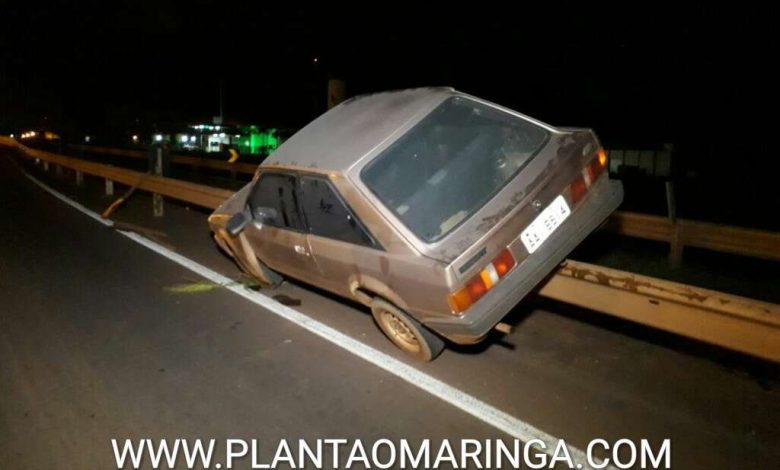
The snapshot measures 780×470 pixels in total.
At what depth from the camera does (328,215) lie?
15.6ft

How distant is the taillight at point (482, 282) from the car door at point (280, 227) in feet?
5.38

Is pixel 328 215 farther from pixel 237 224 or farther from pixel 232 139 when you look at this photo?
pixel 232 139

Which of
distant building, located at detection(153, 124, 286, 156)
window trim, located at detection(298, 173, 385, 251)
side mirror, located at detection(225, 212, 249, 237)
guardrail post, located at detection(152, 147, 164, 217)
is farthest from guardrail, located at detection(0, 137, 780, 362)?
distant building, located at detection(153, 124, 286, 156)

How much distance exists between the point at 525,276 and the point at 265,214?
2573mm

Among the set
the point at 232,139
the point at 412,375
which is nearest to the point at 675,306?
the point at 412,375

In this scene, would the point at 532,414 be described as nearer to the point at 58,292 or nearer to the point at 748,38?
the point at 58,292

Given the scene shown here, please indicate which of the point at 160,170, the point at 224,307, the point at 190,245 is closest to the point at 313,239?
the point at 224,307

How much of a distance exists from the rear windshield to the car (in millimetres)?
10

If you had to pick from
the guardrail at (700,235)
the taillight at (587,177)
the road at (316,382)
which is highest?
the taillight at (587,177)

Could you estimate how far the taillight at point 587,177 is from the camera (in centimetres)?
459

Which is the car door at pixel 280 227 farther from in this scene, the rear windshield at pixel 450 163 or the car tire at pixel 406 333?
the rear windshield at pixel 450 163

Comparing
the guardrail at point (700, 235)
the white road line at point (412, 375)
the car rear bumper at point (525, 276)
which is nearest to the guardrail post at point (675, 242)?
the guardrail at point (700, 235)

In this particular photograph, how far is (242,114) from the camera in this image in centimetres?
6081

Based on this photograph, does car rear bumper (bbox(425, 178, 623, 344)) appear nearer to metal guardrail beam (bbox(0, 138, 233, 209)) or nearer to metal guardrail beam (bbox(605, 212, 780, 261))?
metal guardrail beam (bbox(605, 212, 780, 261))
